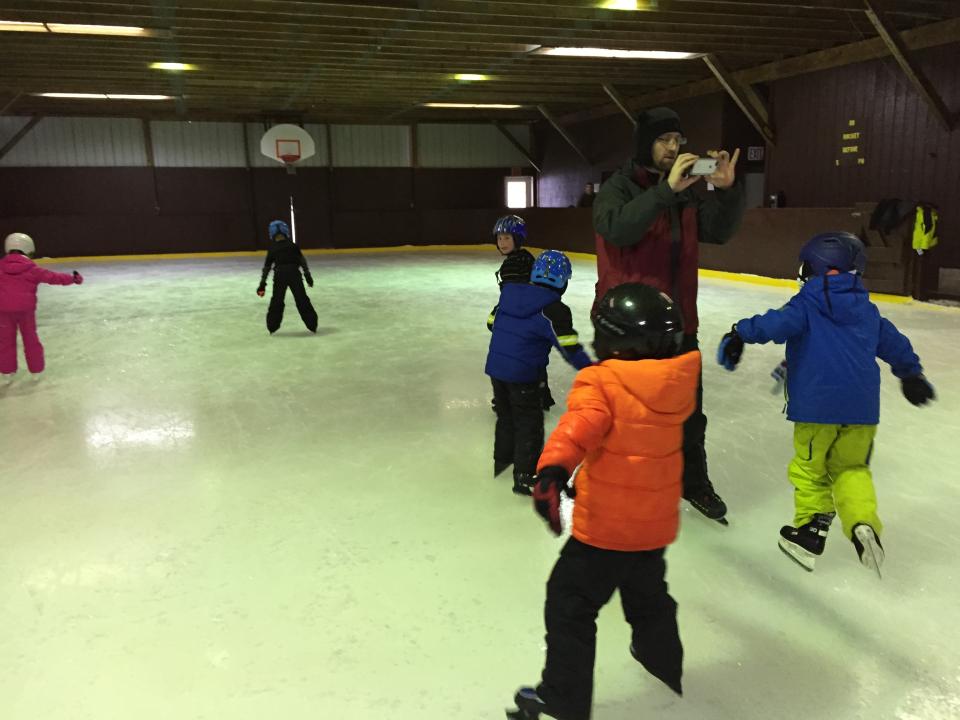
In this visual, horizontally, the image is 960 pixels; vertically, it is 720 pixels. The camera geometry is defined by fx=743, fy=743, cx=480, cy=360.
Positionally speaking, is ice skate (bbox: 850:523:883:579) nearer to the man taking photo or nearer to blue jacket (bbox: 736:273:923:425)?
blue jacket (bbox: 736:273:923:425)

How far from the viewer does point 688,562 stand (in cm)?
248

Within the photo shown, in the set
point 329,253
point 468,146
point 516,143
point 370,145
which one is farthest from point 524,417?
point 468,146

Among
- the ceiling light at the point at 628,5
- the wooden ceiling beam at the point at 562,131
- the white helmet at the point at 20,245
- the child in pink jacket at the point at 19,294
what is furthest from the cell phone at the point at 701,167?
the wooden ceiling beam at the point at 562,131

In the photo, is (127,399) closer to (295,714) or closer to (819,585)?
(295,714)

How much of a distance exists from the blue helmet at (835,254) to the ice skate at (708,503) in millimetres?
950

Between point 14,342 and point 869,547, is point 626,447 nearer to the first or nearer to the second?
point 869,547

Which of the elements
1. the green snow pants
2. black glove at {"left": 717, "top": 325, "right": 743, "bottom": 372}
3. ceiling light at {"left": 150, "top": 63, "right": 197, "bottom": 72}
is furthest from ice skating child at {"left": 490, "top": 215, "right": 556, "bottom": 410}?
ceiling light at {"left": 150, "top": 63, "right": 197, "bottom": 72}

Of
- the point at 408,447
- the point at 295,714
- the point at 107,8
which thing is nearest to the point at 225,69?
the point at 107,8

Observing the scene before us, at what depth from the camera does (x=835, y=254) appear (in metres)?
2.21

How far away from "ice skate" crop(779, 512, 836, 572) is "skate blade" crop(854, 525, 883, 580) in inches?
7.6

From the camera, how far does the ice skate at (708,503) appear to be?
2758mm

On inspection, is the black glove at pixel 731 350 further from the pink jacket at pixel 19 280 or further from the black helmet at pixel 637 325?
the pink jacket at pixel 19 280

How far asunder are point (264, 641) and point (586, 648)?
0.94 m

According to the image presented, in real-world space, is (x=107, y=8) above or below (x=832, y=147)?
above
